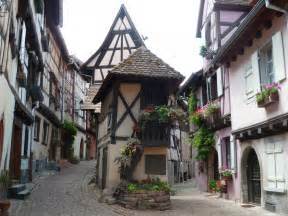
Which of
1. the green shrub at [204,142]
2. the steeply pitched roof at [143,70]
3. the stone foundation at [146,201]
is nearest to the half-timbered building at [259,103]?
the green shrub at [204,142]

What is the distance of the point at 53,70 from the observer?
2239 centimetres

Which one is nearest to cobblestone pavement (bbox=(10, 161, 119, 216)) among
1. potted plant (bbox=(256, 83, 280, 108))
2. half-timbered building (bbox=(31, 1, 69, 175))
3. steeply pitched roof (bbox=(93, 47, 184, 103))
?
half-timbered building (bbox=(31, 1, 69, 175))

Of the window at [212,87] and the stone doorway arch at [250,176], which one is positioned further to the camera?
the window at [212,87]

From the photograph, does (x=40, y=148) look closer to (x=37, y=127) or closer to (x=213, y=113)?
(x=37, y=127)

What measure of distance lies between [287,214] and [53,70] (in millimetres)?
16360

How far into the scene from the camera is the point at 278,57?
9727mm

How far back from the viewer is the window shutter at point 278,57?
31.3ft

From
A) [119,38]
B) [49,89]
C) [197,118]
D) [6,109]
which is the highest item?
[119,38]

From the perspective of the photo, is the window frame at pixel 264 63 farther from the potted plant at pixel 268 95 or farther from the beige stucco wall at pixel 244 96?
the potted plant at pixel 268 95

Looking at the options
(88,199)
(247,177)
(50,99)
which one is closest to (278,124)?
(247,177)

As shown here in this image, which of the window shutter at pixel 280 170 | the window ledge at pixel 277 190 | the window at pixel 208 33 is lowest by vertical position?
the window ledge at pixel 277 190

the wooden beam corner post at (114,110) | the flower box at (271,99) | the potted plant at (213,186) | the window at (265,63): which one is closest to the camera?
the flower box at (271,99)

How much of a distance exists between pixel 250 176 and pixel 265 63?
3.93 meters

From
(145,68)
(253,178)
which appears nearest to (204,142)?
(253,178)
